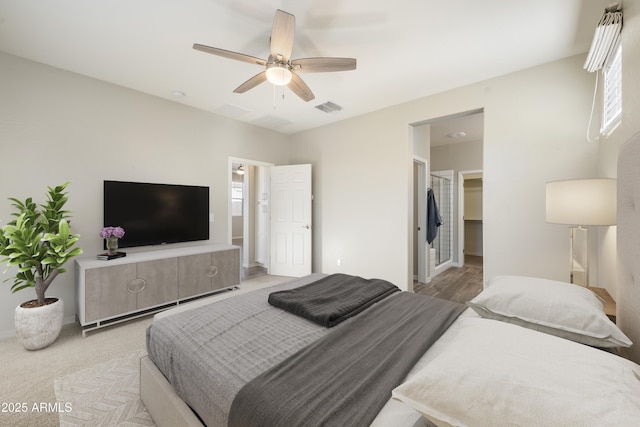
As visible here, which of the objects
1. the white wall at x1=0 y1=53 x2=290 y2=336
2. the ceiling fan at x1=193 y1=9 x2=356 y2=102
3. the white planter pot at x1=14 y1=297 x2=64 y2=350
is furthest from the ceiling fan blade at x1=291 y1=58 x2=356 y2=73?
the white planter pot at x1=14 y1=297 x2=64 y2=350

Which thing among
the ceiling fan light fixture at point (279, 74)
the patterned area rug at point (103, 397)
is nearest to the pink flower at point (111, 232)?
the patterned area rug at point (103, 397)

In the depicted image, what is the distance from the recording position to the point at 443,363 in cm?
81

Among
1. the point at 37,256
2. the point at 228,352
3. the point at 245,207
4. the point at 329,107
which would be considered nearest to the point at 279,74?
the point at 329,107

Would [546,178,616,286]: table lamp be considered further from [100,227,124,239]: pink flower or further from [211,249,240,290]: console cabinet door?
[100,227,124,239]: pink flower

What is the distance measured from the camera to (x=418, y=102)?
11.2 ft

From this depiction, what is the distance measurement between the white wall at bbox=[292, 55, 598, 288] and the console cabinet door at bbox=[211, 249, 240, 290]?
1.75 meters

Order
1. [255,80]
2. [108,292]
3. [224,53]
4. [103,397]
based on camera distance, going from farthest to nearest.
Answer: [108,292], [255,80], [224,53], [103,397]

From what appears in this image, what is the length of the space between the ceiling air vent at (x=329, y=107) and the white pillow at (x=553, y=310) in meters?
3.00

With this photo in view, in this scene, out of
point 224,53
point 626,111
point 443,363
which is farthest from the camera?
point 224,53

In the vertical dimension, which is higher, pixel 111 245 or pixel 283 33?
pixel 283 33

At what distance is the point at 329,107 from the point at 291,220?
2002mm

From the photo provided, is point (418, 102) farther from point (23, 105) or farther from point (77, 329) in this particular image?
point (77, 329)

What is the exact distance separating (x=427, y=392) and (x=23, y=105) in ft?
13.1

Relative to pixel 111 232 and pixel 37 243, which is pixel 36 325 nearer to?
pixel 37 243
